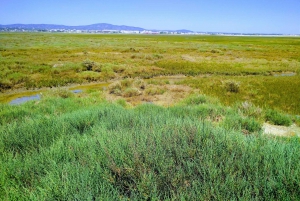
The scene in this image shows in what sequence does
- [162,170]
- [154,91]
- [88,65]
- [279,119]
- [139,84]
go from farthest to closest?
1. [88,65]
2. [139,84]
3. [154,91]
4. [279,119]
5. [162,170]

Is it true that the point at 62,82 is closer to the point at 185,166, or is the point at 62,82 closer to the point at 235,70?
the point at 185,166

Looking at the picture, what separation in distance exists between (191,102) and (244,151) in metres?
7.93

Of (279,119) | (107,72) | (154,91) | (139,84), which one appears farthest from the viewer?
(107,72)

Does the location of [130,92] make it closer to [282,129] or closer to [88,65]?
[282,129]

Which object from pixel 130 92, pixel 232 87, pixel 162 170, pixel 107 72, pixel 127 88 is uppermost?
pixel 162 170

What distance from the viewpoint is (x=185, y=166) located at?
2762 mm

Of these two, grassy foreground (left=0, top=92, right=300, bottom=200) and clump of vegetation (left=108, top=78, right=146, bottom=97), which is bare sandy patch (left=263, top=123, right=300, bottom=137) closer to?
grassy foreground (left=0, top=92, right=300, bottom=200)

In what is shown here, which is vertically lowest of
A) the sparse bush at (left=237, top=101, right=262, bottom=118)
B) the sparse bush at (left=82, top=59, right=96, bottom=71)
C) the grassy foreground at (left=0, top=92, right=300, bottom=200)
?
the sparse bush at (left=237, top=101, right=262, bottom=118)

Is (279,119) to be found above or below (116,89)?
above

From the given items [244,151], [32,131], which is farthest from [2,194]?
[244,151]

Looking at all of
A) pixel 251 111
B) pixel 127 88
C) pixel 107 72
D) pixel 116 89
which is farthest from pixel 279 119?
pixel 107 72

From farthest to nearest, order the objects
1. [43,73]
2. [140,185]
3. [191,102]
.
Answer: [43,73] → [191,102] → [140,185]

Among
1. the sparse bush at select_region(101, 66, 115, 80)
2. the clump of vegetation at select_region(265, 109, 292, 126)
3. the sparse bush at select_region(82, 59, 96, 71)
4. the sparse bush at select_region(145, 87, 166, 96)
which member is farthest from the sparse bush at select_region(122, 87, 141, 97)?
the sparse bush at select_region(82, 59, 96, 71)

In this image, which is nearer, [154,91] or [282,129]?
[282,129]
